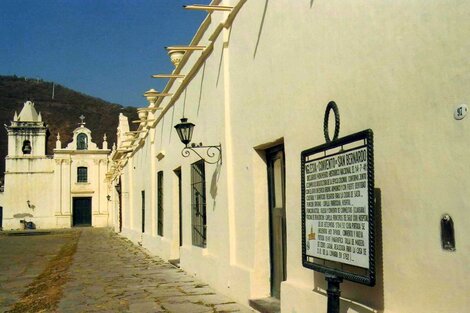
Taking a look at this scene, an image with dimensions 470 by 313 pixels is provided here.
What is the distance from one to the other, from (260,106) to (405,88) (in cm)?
319

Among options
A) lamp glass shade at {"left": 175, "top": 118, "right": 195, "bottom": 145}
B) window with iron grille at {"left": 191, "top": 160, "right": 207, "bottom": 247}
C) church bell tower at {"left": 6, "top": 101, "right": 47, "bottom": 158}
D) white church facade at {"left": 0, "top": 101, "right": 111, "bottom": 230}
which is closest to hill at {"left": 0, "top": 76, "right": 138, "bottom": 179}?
church bell tower at {"left": 6, "top": 101, "right": 47, "bottom": 158}

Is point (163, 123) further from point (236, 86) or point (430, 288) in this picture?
point (430, 288)

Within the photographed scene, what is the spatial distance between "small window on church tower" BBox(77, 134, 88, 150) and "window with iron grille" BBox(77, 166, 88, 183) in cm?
193

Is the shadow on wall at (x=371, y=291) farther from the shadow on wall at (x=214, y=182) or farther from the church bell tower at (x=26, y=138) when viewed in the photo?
the church bell tower at (x=26, y=138)

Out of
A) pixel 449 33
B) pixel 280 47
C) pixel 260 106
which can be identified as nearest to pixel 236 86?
pixel 260 106

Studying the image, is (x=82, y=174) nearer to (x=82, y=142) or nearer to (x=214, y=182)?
(x=82, y=142)

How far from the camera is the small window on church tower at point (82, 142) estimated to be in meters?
50.3

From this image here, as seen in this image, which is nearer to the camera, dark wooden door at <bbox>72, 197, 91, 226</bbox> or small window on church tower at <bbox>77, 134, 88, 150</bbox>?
dark wooden door at <bbox>72, 197, 91, 226</bbox>

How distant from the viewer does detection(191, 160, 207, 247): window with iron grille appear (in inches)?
395

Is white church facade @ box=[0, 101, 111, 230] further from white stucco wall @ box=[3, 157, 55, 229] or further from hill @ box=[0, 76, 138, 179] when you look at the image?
hill @ box=[0, 76, 138, 179]

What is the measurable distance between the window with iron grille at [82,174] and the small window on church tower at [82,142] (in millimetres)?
1932

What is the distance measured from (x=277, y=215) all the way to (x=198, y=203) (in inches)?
155

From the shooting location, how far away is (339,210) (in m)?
4.14

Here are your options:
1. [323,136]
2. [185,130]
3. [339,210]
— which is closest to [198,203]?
[185,130]
